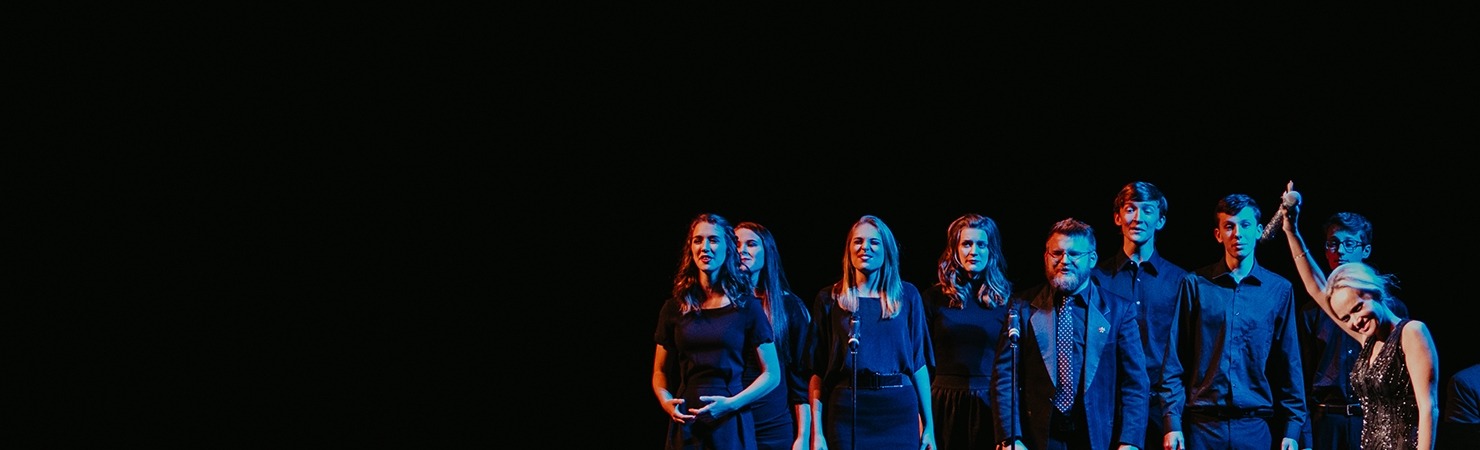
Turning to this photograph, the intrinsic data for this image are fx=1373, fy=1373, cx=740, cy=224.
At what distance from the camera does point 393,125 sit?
662 centimetres

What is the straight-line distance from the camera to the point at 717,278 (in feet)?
15.6

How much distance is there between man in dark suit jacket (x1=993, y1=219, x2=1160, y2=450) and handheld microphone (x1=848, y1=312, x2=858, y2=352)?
462 millimetres

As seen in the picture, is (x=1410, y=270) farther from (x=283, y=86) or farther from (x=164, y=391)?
(x=164, y=391)

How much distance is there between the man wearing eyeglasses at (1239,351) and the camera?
453 centimetres

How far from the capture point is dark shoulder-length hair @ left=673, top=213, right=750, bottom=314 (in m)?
4.73

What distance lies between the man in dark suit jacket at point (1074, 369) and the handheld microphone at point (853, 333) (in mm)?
462

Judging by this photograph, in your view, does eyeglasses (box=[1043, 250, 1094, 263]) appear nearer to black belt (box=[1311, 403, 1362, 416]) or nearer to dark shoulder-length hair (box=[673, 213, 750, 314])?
dark shoulder-length hair (box=[673, 213, 750, 314])

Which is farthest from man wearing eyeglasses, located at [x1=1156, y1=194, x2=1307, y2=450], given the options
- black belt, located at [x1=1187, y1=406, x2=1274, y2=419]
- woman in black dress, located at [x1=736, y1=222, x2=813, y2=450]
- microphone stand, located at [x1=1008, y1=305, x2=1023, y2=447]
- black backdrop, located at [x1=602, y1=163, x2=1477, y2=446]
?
woman in black dress, located at [x1=736, y1=222, x2=813, y2=450]

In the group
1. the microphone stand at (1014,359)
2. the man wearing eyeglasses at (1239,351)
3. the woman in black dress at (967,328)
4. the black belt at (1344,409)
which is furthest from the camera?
the black belt at (1344,409)

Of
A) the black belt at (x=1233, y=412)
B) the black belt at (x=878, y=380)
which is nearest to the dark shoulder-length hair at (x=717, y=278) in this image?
the black belt at (x=878, y=380)

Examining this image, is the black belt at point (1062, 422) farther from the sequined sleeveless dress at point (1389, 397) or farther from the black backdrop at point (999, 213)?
the black backdrop at point (999, 213)

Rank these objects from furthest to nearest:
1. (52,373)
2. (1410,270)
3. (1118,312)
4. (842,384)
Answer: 1. (52,373)
2. (1410,270)
3. (842,384)
4. (1118,312)

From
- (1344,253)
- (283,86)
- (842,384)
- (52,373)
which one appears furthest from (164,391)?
(1344,253)

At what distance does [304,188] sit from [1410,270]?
197 inches
